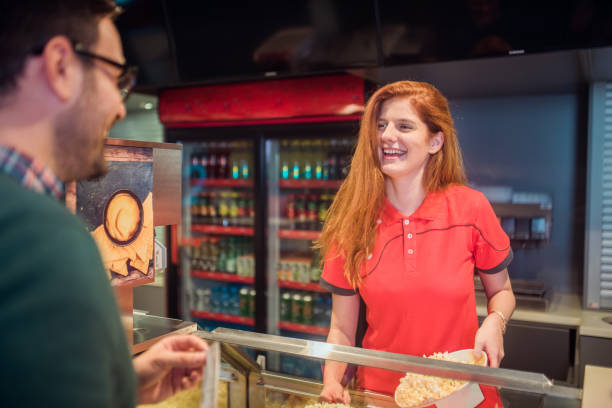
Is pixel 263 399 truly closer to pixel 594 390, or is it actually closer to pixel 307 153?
pixel 594 390

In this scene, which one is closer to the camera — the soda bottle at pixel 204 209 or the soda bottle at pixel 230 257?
the soda bottle at pixel 230 257

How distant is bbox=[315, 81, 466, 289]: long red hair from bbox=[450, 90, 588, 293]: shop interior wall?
5.12 feet

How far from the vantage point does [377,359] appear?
1.17 metres

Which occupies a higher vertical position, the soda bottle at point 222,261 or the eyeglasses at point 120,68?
the eyeglasses at point 120,68

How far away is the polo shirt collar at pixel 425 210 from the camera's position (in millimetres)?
1893

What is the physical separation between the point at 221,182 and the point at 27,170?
3481 millimetres

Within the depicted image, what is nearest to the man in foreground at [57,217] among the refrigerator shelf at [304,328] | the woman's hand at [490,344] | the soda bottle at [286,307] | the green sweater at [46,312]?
the green sweater at [46,312]

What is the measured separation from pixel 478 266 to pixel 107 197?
1.37 metres

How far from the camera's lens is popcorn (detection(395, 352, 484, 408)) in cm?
116

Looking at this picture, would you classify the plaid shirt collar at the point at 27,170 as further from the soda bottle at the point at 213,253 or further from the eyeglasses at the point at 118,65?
the soda bottle at the point at 213,253

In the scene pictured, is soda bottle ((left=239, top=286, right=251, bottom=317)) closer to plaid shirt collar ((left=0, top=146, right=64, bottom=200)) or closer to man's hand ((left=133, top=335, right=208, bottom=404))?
man's hand ((left=133, top=335, right=208, bottom=404))

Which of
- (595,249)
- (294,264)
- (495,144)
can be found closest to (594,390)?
(595,249)

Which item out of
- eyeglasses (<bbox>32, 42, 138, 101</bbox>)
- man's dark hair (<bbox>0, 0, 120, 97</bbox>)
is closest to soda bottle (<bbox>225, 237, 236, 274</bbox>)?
eyeglasses (<bbox>32, 42, 138, 101</bbox>)

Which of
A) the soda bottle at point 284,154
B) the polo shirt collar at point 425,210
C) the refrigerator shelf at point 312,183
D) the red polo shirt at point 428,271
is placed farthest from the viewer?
the soda bottle at point 284,154
